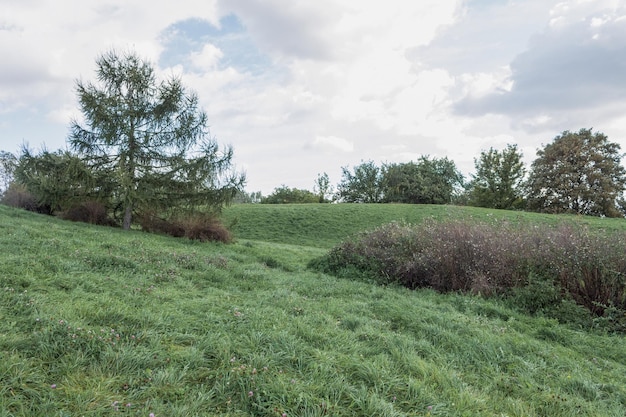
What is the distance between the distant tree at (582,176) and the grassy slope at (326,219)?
10.8 m

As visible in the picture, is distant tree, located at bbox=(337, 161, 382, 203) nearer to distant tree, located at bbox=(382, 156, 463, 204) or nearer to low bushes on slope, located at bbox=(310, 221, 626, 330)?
distant tree, located at bbox=(382, 156, 463, 204)

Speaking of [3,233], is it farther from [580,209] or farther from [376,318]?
[580,209]

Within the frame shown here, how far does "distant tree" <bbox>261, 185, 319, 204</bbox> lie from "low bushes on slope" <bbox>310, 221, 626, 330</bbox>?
145 feet

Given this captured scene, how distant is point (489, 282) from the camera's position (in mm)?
7488

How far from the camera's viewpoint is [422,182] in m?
45.8

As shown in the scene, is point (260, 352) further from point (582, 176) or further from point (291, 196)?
point (291, 196)

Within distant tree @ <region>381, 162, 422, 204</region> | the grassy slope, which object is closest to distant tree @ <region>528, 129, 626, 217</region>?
the grassy slope

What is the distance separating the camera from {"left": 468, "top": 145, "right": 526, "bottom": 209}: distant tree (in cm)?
3691

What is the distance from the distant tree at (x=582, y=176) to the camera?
33.7 m

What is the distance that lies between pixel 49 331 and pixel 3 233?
21.0 feet

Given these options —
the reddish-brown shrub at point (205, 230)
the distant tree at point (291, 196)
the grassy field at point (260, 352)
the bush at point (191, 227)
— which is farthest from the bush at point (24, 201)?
the distant tree at point (291, 196)

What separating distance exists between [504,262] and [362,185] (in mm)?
46011

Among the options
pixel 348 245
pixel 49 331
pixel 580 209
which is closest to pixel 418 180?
pixel 580 209

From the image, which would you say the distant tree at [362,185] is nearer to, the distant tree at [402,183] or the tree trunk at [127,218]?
the distant tree at [402,183]
